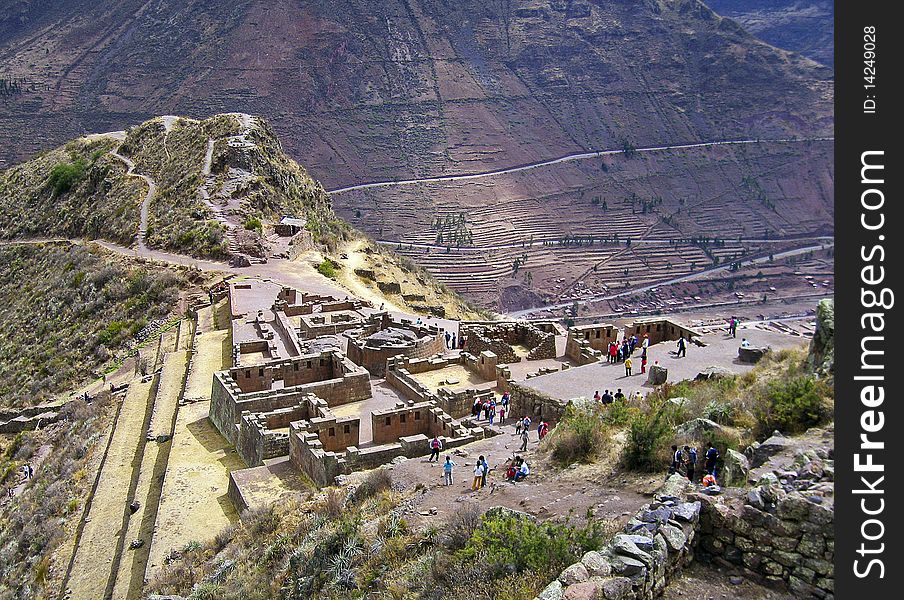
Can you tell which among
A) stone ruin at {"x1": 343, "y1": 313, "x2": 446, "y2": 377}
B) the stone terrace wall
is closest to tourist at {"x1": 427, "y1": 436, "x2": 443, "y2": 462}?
stone ruin at {"x1": 343, "y1": 313, "x2": 446, "y2": 377}

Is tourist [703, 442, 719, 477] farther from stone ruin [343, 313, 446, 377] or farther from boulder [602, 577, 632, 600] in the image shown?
stone ruin [343, 313, 446, 377]

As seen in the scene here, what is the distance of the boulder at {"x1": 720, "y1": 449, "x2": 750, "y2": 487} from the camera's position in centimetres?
1124

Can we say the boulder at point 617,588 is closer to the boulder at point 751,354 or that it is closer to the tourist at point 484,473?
the tourist at point 484,473

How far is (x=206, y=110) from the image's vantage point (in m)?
114

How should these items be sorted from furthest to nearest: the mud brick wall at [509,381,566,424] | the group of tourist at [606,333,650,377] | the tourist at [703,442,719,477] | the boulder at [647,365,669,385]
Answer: the group of tourist at [606,333,650,377] → the boulder at [647,365,669,385] → the mud brick wall at [509,381,566,424] → the tourist at [703,442,719,477]

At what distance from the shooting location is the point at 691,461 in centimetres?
1286

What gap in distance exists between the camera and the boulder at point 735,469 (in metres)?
11.2

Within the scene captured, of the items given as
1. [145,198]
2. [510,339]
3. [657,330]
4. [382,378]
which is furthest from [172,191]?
[657,330]

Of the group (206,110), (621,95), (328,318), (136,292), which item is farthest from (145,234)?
(621,95)

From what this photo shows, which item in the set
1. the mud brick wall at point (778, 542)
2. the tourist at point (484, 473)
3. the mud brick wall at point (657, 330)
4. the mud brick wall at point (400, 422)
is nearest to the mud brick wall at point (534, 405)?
the mud brick wall at point (400, 422)

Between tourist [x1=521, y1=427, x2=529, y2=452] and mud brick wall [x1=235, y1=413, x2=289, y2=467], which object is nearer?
tourist [x1=521, y1=427, x2=529, y2=452]

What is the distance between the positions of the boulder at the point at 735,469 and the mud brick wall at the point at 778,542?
1916 mm

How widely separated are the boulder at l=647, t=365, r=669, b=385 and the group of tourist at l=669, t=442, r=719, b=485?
8.35 m

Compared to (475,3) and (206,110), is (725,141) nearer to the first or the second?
(475,3)
